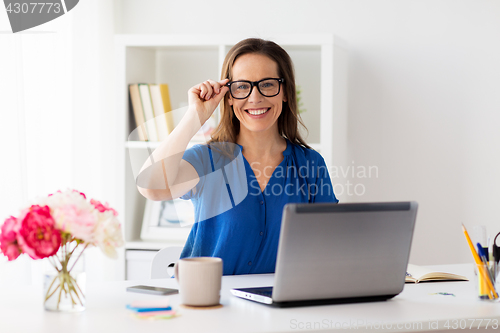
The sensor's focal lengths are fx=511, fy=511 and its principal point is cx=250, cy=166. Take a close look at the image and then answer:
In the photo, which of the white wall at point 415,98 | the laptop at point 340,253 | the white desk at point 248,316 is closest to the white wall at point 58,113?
the white wall at point 415,98

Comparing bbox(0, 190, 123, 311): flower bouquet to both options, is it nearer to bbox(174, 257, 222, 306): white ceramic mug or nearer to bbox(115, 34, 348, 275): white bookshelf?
bbox(174, 257, 222, 306): white ceramic mug

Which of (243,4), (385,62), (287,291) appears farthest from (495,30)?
(287,291)

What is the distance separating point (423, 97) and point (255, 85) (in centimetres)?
149

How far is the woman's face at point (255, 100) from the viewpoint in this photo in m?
1.74

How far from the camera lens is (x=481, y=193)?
9.31 feet

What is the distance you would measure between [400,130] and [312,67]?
61 centimetres

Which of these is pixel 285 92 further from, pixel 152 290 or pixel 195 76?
pixel 195 76

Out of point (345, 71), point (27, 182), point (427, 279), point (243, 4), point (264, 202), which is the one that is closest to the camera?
point (427, 279)

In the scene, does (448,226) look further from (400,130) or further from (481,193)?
(400,130)

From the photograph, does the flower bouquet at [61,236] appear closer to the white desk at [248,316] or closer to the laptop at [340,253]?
the white desk at [248,316]

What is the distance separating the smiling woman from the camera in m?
1.66

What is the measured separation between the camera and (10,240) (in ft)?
3.24

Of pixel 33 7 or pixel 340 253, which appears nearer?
pixel 340 253

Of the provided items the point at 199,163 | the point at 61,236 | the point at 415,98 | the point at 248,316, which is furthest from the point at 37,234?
the point at 415,98
